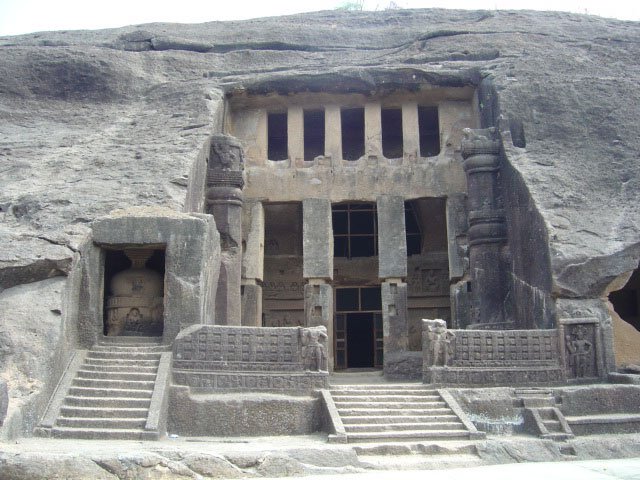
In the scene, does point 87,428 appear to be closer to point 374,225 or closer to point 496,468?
point 496,468

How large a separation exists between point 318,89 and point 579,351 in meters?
6.95

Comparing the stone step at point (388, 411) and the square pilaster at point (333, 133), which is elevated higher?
the square pilaster at point (333, 133)

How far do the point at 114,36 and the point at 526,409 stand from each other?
39.1 feet

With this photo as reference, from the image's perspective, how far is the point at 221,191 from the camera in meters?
13.4

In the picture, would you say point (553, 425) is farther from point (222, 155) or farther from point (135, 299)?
point (222, 155)

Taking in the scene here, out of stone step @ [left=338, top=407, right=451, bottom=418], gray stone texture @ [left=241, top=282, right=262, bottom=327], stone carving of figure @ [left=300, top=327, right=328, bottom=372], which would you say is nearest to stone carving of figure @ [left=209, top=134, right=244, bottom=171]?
gray stone texture @ [left=241, top=282, right=262, bottom=327]

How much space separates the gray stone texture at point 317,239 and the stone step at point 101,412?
213 inches

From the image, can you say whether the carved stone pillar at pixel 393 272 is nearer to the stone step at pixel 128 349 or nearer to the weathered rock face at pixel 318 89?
the weathered rock face at pixel 318 89

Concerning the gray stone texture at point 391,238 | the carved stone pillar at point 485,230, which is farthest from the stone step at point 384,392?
the gray stone texture at point 391,238

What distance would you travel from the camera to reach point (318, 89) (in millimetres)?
14516

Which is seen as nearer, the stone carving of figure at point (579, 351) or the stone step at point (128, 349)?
the stone step at point (128, 349)

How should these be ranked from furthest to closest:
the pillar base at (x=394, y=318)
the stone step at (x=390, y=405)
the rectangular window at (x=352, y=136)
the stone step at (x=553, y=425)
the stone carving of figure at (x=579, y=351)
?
the rectangular window at (x=352, y=136), the pillar base at (x=394, y=318), the stone carving of figure at (x=579, y=351), the stone step at (x=390, y=405), the stone step at (x=553, y=425)

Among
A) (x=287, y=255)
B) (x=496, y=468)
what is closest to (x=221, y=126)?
(x=287, y=255)

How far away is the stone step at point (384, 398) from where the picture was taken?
30.3ft
